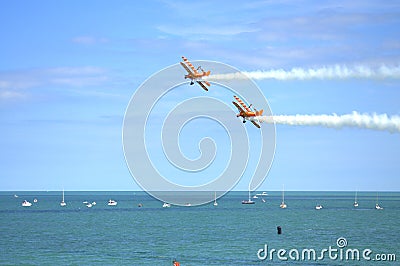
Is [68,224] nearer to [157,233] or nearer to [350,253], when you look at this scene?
[157,233]

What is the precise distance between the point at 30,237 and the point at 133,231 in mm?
25036

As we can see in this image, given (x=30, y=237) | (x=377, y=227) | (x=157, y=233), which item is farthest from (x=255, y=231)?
(x=30, y=237)

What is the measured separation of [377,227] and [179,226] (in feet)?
163

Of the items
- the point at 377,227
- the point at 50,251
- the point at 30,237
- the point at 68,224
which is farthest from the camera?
the point at 68,224

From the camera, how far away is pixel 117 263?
107500 millimetres

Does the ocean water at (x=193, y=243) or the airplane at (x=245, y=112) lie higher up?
the airplane at (x=245, y=112)

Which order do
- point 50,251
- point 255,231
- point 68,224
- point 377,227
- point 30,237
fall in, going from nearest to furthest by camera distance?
1. point 50,251
2. point 30,237
3. point 255,231
4. point 377,227
5. point 68,224

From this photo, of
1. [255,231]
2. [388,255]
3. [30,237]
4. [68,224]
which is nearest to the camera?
[388,255]

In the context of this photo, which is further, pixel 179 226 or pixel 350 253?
pixel 179 226

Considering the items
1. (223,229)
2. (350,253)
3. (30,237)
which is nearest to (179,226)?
(223,229)

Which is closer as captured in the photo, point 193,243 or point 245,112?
point 245,112

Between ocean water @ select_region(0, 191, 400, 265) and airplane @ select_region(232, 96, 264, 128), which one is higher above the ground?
airplane @ select_region(232, 96, 264, 128)

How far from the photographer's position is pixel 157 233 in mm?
161500

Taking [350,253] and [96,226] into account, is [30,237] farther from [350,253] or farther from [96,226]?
[350,253]
